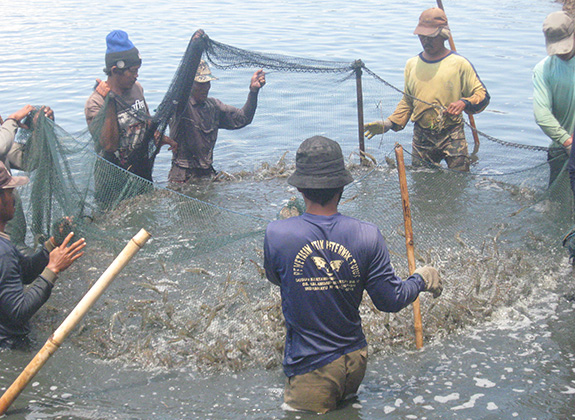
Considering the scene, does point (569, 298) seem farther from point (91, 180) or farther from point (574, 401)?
point (91, 180)

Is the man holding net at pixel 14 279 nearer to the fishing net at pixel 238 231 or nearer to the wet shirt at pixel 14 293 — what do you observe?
the wet shirt at pixel 14 293

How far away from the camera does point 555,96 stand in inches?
234

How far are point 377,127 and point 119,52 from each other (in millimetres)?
2931

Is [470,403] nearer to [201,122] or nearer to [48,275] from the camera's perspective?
[48,275]

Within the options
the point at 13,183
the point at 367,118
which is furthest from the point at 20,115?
the point at 367,118

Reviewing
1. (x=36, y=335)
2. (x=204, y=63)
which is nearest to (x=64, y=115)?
(x=204, y=63)

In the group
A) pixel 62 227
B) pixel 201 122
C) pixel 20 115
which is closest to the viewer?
pixel 62 227

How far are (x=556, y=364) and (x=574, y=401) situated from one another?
0.47 m

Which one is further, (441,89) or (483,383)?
(441,89)

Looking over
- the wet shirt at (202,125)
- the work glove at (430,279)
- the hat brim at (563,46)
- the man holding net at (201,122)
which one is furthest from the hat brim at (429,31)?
the work glove at (430,279)

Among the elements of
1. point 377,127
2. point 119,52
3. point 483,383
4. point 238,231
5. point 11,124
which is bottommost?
point 483,383

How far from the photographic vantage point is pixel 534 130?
10.7m

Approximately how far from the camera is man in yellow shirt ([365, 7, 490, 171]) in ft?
22.2

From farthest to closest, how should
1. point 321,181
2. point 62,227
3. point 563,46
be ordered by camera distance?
1. point 563,46
2. point 62,227
3. point 321,181
